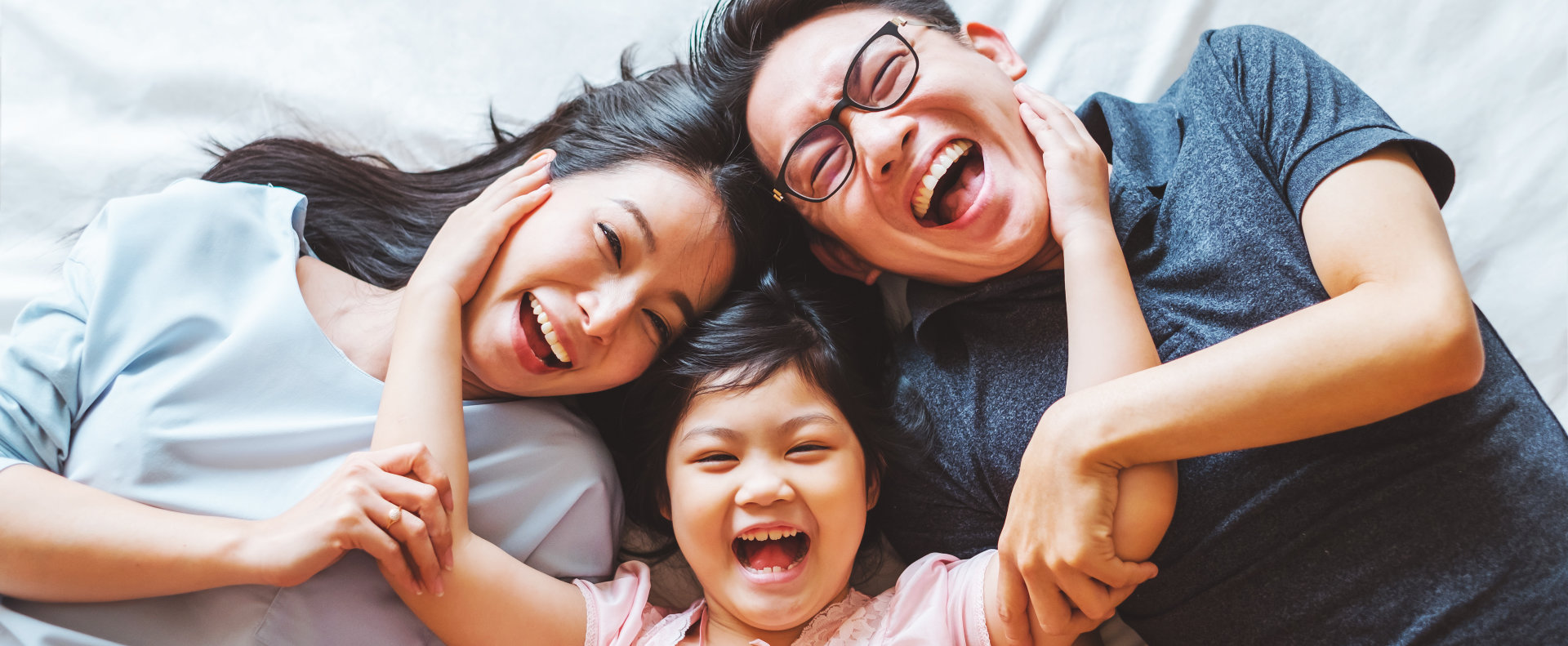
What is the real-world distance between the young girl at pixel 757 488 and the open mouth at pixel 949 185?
16 cm

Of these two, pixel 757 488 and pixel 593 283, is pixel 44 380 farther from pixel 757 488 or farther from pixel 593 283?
pixel 757 488

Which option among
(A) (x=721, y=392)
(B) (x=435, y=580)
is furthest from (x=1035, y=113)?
(B) (x=435, y=580)

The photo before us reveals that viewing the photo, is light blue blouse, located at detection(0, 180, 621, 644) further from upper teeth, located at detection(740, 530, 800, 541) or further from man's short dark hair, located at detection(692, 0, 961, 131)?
man's short dark hair, located at detection(692, 0, 961, 131)

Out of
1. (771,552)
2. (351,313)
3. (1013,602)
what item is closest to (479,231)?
(351,313)

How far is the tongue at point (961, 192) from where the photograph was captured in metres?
1.50

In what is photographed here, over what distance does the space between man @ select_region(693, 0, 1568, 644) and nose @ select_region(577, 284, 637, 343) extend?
0.31 meters

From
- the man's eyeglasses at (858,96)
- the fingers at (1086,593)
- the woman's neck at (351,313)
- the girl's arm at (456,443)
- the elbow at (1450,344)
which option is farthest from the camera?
the woman's neck at (351,313)

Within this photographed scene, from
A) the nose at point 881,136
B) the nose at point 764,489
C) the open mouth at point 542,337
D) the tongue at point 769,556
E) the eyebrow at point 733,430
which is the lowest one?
the tongue at point 769,556

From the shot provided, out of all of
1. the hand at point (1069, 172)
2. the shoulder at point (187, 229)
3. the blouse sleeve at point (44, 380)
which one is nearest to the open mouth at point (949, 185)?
the hand at point (1069, 172)

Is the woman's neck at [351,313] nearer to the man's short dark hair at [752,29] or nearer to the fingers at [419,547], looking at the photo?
the fingers at [419,547]

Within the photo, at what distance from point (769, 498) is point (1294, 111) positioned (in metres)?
0.92

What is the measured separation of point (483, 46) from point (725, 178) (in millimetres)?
721

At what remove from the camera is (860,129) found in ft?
4.61

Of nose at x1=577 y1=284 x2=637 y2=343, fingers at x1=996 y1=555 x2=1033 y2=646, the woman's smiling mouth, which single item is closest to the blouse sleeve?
the woman's smiling mouth
